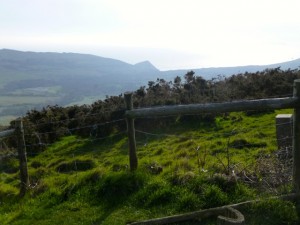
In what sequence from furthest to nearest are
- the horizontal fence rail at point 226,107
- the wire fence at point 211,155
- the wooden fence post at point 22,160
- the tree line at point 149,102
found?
the tree line at point 149,102
the wooden fence post at point 22,160
the wire fence at point 211,155
the horizontal fence rail at point 226,107

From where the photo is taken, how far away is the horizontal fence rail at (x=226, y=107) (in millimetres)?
6547

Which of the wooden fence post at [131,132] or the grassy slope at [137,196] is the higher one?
the wooden fence post at [131,132]

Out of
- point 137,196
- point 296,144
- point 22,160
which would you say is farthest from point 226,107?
point 22,160

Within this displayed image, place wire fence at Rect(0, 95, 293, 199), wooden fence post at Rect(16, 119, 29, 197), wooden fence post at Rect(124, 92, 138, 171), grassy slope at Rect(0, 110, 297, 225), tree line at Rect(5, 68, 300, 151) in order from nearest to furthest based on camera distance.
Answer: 1. grassy slope at Rect(0, 110, 297, 225)
2. wire fence at Rect(0, 95, 293, 199)
3. wooden fence post at Rect(124, 92, 138, 171)
4. wooden fence post at Rect(16, 119, 29, 197)
5. tree line at Rect(5, 68, 300, 151)

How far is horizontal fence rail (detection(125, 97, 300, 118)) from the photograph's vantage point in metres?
6.55

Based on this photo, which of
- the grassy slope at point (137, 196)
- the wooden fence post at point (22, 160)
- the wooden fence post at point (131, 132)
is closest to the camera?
the grassy slope at point (137, 196)

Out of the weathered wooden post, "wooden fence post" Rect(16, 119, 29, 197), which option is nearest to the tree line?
"wooden fence post" Rect(16, 119, 29, 197)

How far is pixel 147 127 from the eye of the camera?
62.3 feet

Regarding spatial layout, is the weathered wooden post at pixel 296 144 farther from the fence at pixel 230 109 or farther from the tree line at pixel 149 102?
the tree line at pixel 149 102

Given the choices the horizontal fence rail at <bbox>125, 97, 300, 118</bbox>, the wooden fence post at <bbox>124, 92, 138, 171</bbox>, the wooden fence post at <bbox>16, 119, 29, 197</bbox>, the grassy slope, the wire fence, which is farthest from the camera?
the wooden fence post at <bbox>16, 119, 29, 197</bbox>

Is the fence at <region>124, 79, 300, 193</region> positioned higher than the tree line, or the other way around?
the fence at <region>124, 79, 300, 193</region>

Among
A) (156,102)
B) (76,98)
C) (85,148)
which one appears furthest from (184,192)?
(76,98)

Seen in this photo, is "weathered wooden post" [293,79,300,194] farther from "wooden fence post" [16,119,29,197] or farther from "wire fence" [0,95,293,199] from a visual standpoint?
"wooden fence post" [16,119,29,197]

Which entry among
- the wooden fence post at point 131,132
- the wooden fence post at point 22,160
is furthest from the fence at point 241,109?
the wooden fence post at point 22,160
